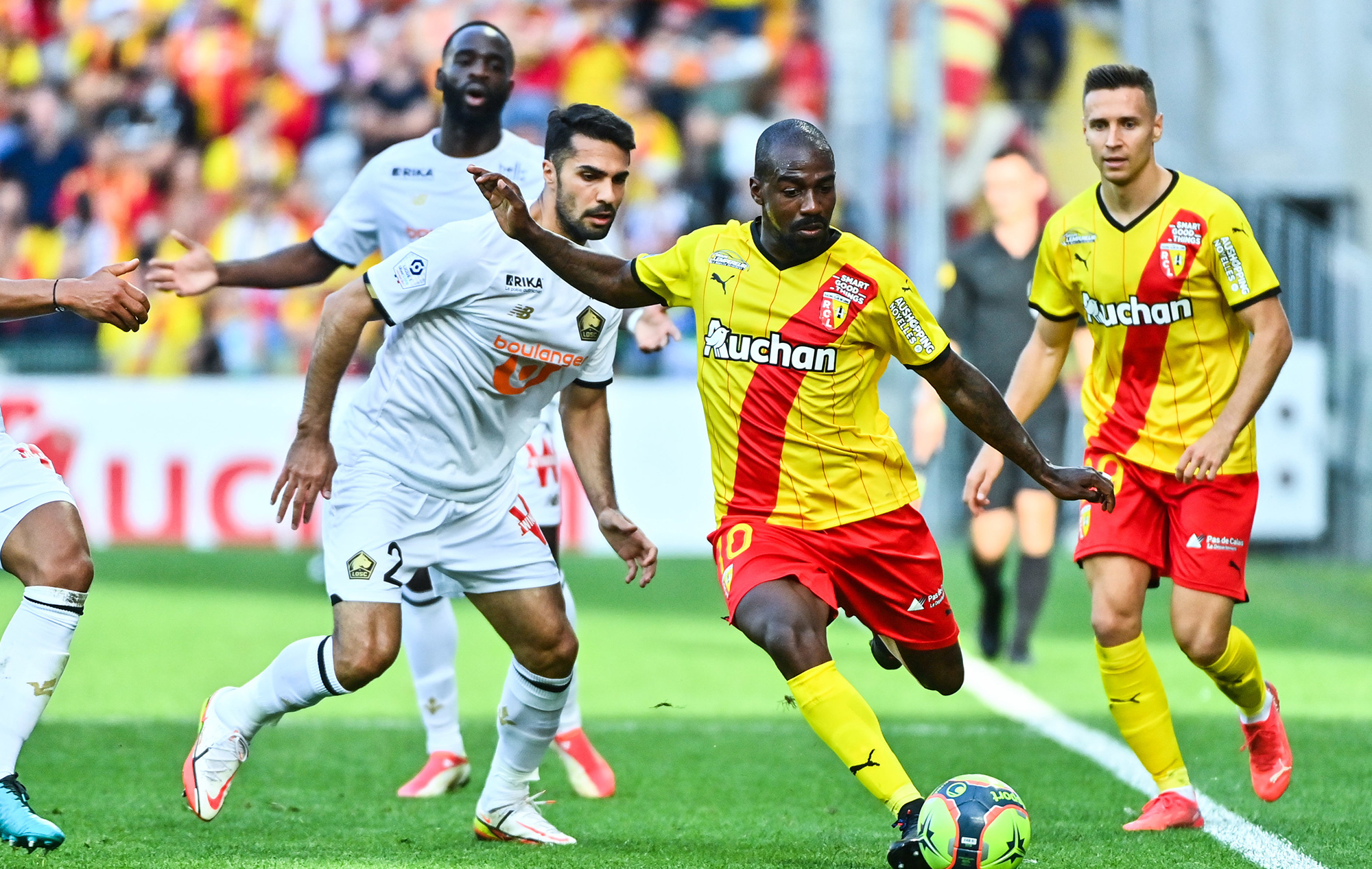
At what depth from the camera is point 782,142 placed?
502 cm

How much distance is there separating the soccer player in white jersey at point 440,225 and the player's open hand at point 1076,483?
220 cm

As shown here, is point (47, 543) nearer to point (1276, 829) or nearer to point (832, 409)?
point (832, 409)

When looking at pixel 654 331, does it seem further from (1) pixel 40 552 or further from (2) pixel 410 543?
(1) pixel 40 552

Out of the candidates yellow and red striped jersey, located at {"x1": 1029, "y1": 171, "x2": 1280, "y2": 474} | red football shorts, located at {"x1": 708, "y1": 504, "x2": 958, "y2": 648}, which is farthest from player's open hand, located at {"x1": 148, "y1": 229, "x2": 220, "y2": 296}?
yellow and red striped jersey, located at {"x1": 1029, "y1": 171, "x2": 1280, "y2": 474}

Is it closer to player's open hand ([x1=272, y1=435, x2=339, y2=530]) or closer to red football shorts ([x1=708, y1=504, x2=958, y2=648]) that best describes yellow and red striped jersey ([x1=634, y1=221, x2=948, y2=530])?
red football shorts ([x1=708, y1=504, x2=958, y2=648])

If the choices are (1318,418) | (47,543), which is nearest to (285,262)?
(47,543)

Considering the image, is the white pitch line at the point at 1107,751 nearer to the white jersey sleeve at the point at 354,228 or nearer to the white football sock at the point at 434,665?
the white football sock at the point at 434,665

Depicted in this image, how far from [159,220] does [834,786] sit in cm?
1314

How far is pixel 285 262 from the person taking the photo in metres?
6.88

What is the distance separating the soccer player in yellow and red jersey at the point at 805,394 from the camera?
510cm

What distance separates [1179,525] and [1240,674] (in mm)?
542

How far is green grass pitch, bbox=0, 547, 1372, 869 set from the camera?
547cm

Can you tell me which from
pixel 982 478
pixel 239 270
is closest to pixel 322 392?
pixel 239 270

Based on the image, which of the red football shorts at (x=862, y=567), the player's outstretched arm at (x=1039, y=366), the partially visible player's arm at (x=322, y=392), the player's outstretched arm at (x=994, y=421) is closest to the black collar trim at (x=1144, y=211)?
the player's outstretched arm at (x=1039, y=366)
